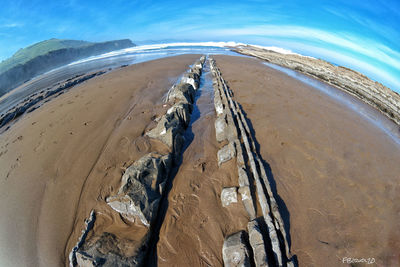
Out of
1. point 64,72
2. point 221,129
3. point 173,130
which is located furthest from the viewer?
point 64,72

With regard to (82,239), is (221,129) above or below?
above

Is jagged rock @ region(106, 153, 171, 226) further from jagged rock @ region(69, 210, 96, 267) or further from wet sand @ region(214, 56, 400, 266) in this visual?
wet sand @ region(214, 56, 400, 266)

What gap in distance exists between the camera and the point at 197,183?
217 inches

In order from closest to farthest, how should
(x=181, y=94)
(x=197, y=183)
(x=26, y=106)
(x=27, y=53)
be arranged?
1. (x=197, y=183)
2. (x=181, y=94)
3. (x=26, y=106)
4. (x=27, y=53)

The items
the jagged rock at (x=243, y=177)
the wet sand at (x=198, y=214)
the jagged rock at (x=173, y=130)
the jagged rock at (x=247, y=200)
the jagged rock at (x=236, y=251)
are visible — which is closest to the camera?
the jagged rock at (x=236, y=251)

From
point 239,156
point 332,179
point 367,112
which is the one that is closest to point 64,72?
point 239,156

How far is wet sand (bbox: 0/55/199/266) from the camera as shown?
13.9ft

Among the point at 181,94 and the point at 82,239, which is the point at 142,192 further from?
the point at 181,94

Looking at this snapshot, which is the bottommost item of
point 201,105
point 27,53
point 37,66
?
point 201,105

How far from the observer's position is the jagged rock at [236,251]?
3.34 meters

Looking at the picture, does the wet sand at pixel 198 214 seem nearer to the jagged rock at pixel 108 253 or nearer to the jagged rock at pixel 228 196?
the jagged rock at pixel 228 196

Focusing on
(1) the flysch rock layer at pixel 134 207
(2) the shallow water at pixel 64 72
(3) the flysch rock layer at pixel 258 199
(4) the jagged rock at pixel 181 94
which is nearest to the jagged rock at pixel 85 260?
(1) the flysch rock layer at pixel 134 207

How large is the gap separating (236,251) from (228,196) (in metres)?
1.53

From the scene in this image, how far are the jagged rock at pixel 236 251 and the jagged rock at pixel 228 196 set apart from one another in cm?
98
